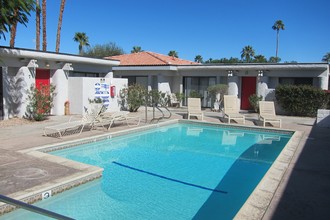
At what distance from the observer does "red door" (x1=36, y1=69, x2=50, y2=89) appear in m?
16.4

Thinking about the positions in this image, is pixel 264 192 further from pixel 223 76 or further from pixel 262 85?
pixel 223 76

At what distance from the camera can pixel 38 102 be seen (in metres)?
14.4

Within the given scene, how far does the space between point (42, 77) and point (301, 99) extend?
50.8ft

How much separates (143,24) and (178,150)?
28.6 m

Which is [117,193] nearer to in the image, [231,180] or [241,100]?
[231,180]

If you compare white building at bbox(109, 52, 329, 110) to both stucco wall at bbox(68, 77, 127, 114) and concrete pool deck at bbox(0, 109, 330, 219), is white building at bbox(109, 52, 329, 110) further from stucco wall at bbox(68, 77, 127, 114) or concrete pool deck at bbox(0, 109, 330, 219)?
concrete pool deck at bbox(0, 109, 330, 219)

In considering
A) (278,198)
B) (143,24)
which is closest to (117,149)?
(278,198)

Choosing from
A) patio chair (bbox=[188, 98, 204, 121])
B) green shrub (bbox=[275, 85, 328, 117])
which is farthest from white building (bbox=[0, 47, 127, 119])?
green shrub (bbox=[275, 85, 328, 117])

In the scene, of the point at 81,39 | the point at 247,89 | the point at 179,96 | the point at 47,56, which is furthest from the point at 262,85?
the point at 81,39

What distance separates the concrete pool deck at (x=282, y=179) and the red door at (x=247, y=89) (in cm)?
1150

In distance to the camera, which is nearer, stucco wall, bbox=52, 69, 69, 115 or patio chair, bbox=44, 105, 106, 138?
patio chair, bbox=44, 105, 106, 138

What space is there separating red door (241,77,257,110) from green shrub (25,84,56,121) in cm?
1370

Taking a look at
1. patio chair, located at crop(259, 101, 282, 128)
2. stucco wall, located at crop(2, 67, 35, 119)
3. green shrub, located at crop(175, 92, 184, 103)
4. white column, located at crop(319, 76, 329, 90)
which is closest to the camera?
stucco wall, located at crop(2, 67, 35, 119)

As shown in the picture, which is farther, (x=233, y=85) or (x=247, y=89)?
(x=247, y=89)
